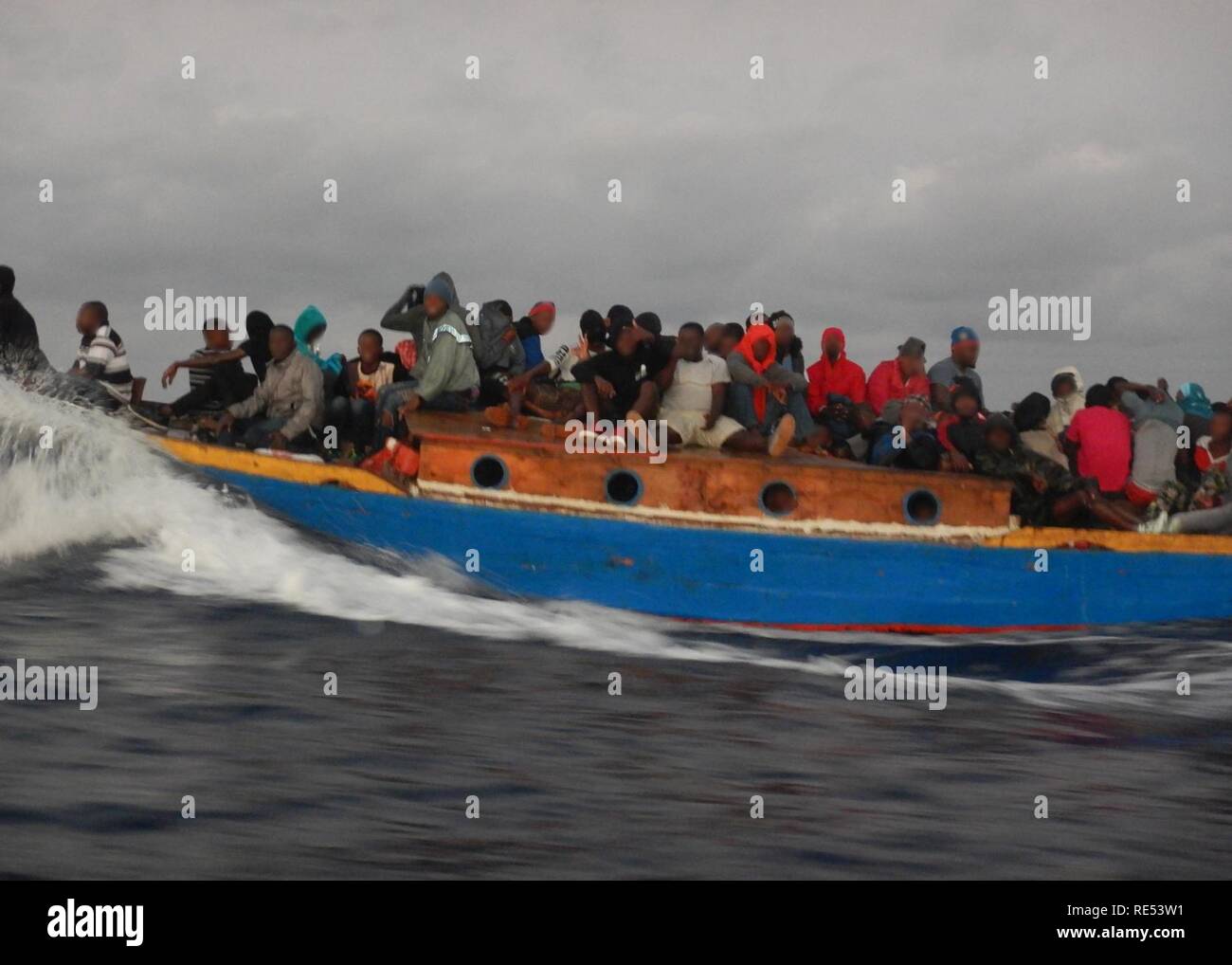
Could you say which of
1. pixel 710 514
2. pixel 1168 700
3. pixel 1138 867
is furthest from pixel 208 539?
pixel 1138 867

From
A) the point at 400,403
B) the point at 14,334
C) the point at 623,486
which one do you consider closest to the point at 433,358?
the point at 400,403

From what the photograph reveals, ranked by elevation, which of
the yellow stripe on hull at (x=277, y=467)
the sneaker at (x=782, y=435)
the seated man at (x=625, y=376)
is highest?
the seated man at (x=625, y=376)

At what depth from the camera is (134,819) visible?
18.4 ft

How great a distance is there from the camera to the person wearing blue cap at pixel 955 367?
42.2ft

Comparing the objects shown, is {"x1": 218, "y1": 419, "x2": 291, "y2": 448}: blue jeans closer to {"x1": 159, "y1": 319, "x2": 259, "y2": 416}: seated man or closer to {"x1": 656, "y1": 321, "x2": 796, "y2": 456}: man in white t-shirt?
{"x1": 159, "y1": 319, "x2": 259, "y2": 416}: seated man

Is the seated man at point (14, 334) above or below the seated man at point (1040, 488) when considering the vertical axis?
above

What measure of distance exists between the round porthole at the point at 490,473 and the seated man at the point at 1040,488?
153 inches

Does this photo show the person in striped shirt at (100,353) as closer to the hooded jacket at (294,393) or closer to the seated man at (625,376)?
the hooded jacket at (294,393)

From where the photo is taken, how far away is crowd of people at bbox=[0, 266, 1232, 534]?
11945 mm

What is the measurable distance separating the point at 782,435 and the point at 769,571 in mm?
1106

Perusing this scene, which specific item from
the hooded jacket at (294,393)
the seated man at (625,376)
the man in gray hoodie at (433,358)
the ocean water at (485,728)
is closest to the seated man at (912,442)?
the ocean water at (485,728)

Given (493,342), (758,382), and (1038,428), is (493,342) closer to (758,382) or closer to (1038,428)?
(758,382)

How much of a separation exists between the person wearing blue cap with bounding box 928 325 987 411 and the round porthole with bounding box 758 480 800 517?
1.61m

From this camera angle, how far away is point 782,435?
39.4 ft
